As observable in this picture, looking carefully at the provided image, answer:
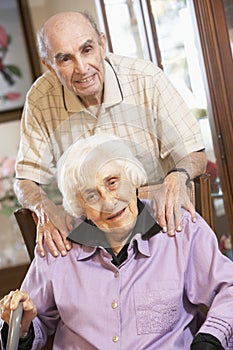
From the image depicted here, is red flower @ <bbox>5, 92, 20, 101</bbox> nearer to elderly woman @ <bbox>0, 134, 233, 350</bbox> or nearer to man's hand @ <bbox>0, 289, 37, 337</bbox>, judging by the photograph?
elderly woman @ <bbox>0, 134, 233, 350</bbox>

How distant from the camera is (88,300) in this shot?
5.47ft

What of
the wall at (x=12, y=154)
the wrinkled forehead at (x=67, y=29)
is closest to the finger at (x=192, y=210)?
the wrinkled forehead at (x=67, y=29)

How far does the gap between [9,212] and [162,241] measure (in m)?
2.46

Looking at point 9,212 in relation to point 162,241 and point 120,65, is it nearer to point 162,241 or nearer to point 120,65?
point 120,65

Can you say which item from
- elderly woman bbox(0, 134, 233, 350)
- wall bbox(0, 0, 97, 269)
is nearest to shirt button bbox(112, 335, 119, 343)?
elderly woman bbox(0, 134, 233, 350)

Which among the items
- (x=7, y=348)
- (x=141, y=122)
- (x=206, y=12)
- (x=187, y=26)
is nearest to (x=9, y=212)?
(x=187, y=26)

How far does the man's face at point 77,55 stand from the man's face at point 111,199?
0.29 meters

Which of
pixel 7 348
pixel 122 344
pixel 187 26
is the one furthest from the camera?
pixel 187 26

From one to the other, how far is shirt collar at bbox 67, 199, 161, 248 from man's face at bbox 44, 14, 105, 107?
349 mm

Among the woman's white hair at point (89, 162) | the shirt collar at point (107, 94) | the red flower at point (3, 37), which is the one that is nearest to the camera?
the woman's white hair at point (89, 162)

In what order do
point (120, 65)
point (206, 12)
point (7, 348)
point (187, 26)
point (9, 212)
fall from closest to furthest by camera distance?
point (7, 348), point (120, 65), point (206, 12), point (187, 26), point (9, 212)

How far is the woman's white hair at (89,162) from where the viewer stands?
1641 millimetres

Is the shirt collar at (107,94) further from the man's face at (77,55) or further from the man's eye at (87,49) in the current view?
the man's eye at (87,49)

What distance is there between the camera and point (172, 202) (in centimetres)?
169
